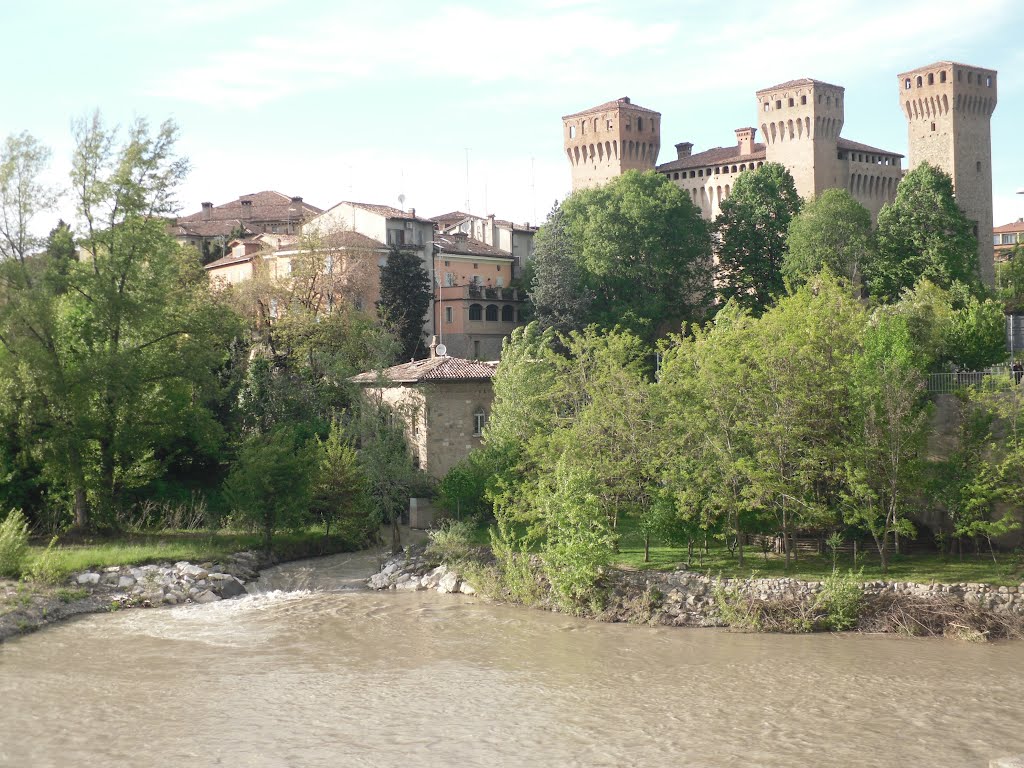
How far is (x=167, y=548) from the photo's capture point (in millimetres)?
25203

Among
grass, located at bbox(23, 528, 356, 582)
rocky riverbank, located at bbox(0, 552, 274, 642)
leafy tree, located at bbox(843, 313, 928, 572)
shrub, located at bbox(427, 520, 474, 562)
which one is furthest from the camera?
shrub, located at bbox(427, 520, 474, 562)

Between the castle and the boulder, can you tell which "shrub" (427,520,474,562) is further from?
the castle

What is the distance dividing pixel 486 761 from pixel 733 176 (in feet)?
181

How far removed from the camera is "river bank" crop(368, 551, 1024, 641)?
20297 millimetres

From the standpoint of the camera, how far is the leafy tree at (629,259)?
164 ft

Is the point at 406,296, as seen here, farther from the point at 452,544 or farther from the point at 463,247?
the point at 452,544

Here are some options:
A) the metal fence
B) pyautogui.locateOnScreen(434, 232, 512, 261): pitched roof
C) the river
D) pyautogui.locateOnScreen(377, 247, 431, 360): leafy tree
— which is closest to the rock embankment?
the river

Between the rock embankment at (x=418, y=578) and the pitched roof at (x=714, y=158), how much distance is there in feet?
151

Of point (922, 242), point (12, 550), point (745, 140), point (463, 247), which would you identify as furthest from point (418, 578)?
point (745, 140)

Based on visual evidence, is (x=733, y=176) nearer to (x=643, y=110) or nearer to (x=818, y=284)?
(x=643, y=110)

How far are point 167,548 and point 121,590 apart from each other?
2.23m

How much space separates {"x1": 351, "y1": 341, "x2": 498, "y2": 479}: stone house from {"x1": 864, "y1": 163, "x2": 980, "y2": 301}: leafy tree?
936 inches

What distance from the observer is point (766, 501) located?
23547 millimetres

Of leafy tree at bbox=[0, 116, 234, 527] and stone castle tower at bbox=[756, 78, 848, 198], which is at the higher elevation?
stone castle tower at bbox=[756, 78, 848, 198]
